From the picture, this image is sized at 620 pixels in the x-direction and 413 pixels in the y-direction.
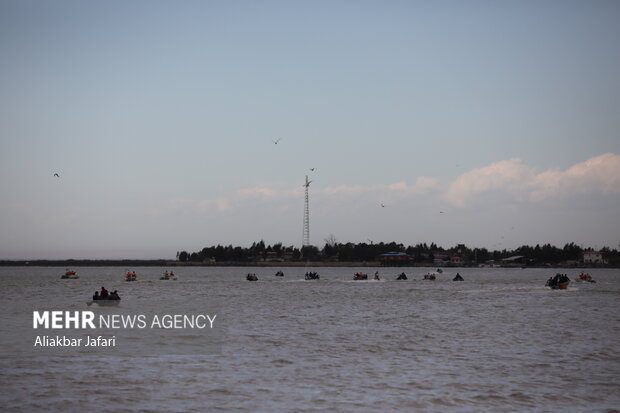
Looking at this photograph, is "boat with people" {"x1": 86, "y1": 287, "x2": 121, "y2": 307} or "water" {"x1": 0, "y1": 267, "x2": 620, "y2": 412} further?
"boat with people" {"x1": 86, "y1": 287, "x2": 121, "y2": 307}

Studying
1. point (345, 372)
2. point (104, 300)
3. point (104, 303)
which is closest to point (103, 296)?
point (104, 300)

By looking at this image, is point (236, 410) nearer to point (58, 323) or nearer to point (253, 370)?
point (253, 370)

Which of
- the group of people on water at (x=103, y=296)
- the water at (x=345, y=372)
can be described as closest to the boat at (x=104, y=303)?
the group of people on water at (x=103, y=296)

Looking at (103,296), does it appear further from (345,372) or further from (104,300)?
(345,372)

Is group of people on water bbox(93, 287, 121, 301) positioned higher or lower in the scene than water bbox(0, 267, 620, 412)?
higher

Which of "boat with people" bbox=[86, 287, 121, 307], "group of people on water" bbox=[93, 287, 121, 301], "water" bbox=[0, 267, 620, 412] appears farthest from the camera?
"group of people on water" bbox=[93, 287, 121, 301]

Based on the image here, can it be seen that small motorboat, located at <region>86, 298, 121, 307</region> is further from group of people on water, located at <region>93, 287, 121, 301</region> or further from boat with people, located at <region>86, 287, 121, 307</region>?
group of people on water, located at <region>93, 287, 121, 301</region>

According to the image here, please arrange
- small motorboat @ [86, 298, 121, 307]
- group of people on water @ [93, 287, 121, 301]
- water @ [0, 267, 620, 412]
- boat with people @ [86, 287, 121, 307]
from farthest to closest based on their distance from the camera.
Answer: group of people on water @ [93, 287, 121, 301] < boat with people @ [86, 287, 121, 307] < small motorboat @ [86, 298, 121, 307] < water @ [0, 267, 620, 412]

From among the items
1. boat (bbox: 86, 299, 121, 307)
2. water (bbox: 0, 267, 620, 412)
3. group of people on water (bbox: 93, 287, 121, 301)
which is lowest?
water (bbox: 0, 267, 620, 412)

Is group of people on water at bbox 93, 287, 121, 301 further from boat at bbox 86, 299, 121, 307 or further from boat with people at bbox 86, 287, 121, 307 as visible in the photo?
boat at bbox 86, 299, 121, 307

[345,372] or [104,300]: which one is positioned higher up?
[104,300]

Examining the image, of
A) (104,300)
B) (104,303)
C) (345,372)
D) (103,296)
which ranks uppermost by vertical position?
(103,296)

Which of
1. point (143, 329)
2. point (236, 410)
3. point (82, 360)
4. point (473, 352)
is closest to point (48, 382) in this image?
point (82, 360)

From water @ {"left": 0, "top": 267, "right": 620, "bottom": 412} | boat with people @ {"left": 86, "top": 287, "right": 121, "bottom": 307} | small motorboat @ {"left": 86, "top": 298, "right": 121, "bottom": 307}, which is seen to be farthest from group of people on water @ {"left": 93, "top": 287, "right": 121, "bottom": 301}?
water @ {"left": 0, "top": 267, "right": 620, "bottom": 412}
